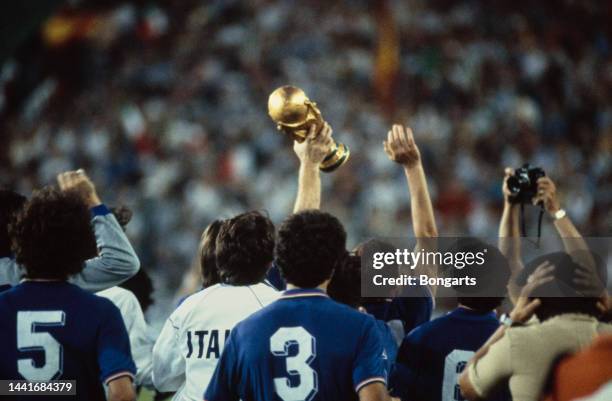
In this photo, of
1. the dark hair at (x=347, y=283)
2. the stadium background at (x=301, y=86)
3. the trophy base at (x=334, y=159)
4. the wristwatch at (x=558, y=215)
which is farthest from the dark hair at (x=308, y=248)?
the stadium background at (x=301, y=86)

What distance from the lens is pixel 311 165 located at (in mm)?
3766

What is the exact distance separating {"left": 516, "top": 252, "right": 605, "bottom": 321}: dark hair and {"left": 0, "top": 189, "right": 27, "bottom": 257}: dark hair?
66.5 inches

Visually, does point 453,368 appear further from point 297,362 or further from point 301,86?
point 301,86

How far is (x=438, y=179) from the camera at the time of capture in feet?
36.8

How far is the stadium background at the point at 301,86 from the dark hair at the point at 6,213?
20.4ft

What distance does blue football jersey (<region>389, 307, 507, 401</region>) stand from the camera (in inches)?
132

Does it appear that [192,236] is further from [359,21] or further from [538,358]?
[538,358]

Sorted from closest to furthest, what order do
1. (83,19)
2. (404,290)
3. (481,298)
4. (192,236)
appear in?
(481,298) → (404,290) → (192,236) → (83,19)

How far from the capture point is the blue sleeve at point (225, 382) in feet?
9.53

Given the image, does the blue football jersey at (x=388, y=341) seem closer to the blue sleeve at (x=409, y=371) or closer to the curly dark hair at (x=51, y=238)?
the blue sleeve at (x=409, y=371)

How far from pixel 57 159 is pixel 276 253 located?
342 inches

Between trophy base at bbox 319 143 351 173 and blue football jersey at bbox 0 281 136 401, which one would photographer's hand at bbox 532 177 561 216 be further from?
blue football jersey at bbox 0 281 136 401

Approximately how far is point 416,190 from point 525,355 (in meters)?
1.20

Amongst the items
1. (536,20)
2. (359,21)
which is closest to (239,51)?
(359,21)
